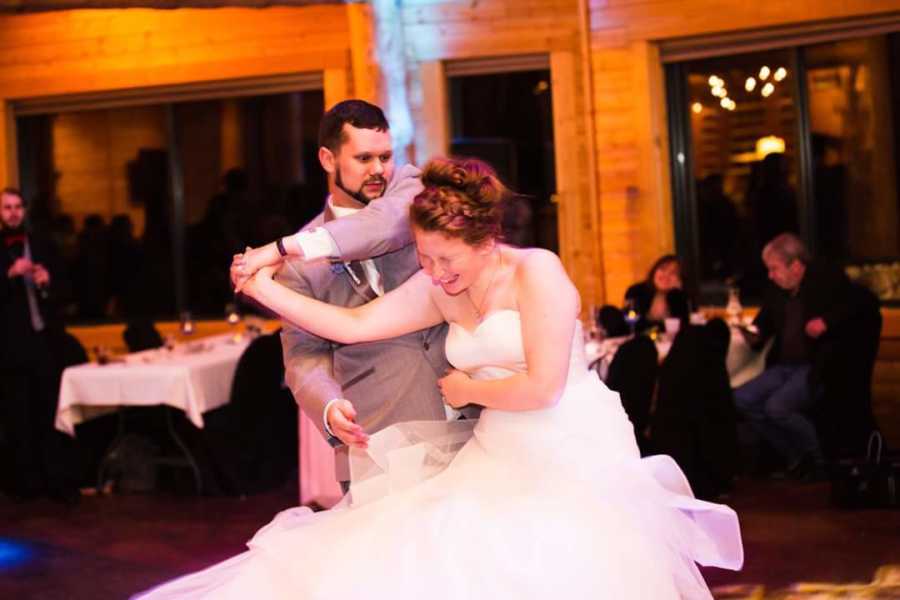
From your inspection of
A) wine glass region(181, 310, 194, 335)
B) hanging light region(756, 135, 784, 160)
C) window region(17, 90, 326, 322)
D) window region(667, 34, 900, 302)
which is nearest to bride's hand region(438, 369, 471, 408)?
wine glass region(181, 310, 194, 335)

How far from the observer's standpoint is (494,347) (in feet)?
9.01

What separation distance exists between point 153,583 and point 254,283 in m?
2.92

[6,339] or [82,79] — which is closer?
[6,339]

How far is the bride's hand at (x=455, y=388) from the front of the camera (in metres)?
2.74

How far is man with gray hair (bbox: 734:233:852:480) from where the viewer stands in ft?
22.1

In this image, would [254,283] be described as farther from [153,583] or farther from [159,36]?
[159,36]

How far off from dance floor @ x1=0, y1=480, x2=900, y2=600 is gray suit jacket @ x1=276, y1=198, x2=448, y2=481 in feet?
6.83

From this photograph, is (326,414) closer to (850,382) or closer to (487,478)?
(487,478)

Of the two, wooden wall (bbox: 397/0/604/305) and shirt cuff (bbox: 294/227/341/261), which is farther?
wooden wall (bbox: 397/0/604/305)

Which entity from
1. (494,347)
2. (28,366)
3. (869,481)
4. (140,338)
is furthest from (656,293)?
(494,347)

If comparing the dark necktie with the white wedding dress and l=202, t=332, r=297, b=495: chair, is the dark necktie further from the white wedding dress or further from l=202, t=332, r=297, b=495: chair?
l=202, t=332, r=297, b=495: chair

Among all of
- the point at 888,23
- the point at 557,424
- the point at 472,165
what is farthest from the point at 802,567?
the point at 888,23

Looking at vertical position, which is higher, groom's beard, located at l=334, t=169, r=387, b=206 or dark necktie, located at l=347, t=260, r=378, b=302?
groom's beard, located at l=334, t=169, r=387, b=206

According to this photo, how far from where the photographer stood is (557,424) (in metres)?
2.77
